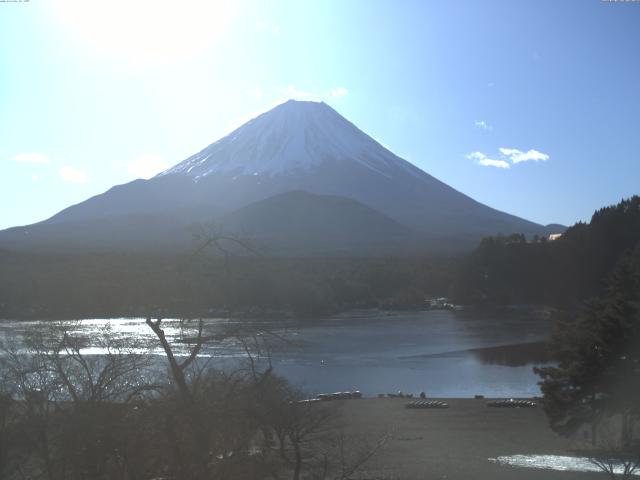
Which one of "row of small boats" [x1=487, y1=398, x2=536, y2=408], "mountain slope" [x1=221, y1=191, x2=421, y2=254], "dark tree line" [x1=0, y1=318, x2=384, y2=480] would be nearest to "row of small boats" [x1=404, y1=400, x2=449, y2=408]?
"row of small boats" [x1=487, y1=398, x2=536, y2=408]

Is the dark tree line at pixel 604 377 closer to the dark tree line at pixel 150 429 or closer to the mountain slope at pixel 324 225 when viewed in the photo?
the dark tree line at pixel 150 429

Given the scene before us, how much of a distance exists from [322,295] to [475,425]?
23389mm

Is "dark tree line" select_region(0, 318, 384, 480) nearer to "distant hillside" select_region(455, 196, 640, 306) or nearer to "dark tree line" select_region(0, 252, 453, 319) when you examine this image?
"dark tree line" select_region(0, 252, 453, 319)

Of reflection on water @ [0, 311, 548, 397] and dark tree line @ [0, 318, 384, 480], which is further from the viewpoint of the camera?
reflection on water @ [0, 311, 548, 397]

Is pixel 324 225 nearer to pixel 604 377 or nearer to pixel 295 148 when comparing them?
pixel 295 148

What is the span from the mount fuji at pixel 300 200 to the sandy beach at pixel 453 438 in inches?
1303

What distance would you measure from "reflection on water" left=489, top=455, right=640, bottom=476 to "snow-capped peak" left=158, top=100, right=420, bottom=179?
70.4 metres

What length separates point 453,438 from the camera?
38.3 ft

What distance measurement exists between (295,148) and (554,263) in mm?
47839

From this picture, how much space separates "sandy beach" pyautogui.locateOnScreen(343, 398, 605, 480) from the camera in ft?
28.5

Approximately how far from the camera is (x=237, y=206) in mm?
68500

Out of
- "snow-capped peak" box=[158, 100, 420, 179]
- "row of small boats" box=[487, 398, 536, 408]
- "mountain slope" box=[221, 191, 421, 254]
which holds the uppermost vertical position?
"snow-capped peak" box=[158, 100, 420, 179]

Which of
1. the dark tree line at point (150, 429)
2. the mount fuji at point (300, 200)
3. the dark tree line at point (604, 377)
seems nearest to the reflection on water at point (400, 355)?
the dark tree line at point (604, 377)

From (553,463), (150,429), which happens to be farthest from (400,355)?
(150,429)
